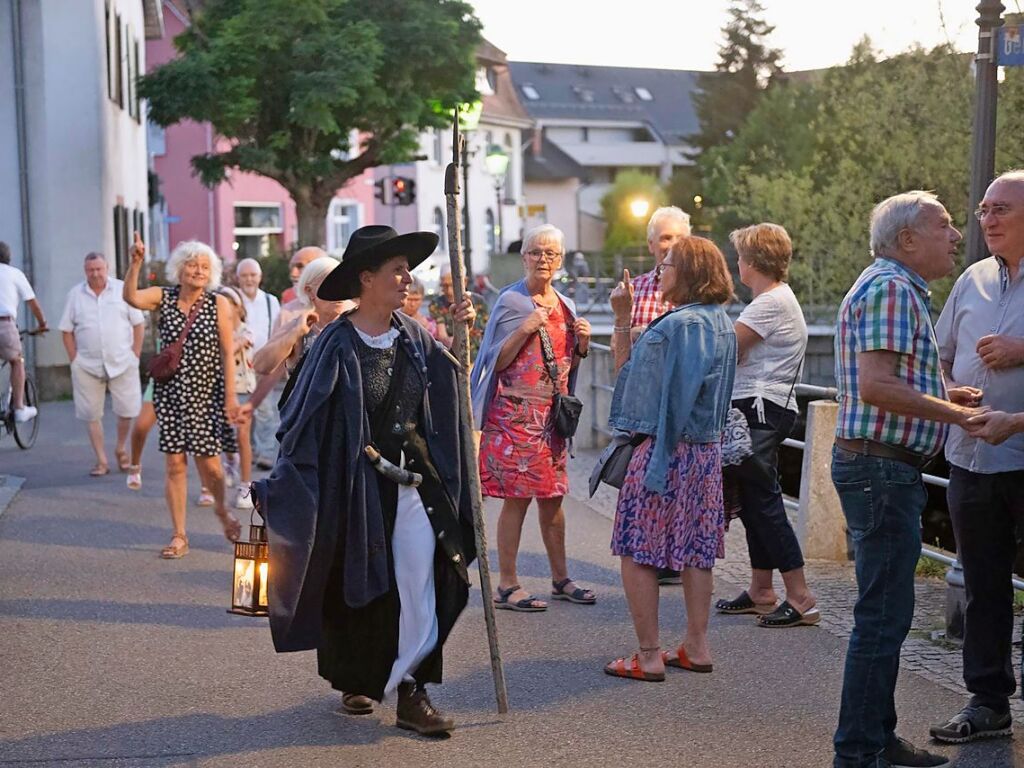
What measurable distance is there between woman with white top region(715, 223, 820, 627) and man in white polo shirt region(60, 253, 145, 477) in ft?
23.4

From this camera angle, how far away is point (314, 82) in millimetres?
34000

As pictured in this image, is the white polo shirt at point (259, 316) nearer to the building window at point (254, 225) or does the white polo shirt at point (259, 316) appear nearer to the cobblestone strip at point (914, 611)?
the cobblestone strip at point (914, 611)

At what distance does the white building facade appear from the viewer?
21.6 metres

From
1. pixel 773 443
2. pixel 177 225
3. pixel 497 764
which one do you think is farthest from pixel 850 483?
pixel 177 225

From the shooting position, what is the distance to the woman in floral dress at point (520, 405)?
801cm

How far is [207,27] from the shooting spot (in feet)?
116

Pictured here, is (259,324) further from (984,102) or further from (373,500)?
(373,500)

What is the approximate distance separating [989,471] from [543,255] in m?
3.01

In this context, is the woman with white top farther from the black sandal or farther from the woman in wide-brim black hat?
the woman in wide-brim black hat

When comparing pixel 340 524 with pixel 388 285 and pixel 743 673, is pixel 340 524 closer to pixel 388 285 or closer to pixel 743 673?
pixel 388 285

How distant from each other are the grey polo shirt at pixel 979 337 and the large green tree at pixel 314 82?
1101 inches

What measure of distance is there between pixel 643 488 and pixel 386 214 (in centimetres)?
6146

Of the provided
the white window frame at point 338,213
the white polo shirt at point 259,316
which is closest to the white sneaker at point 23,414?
the white polo shirt at point 259,316

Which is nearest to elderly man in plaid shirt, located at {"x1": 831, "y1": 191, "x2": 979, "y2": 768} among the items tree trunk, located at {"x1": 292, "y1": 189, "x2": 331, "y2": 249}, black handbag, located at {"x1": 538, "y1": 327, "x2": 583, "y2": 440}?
black handbag, located at {"x1": 538, "y1": 327, "x2": 583, "y2": 440}
